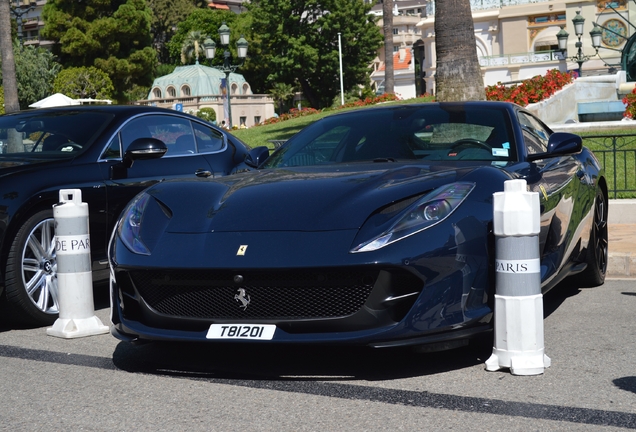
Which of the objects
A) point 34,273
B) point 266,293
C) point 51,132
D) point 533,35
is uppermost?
point 533,35

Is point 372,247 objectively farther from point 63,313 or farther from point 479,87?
A: point 479,87

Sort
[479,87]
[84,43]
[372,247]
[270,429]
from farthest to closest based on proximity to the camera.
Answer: [84,43] → [479,87] → [372,247] → [270,429]

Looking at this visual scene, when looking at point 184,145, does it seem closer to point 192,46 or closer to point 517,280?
point 517,280

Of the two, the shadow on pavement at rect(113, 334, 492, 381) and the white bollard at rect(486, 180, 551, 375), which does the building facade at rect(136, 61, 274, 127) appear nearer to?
the shadow on pavement at rect(113, 334, 492, 381)

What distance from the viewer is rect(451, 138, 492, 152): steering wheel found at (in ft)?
18.5

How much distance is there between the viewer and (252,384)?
14.8ft

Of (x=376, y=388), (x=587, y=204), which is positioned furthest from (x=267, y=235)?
(x=587, y=204)

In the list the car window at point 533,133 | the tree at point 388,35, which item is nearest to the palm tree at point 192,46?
the tree at point 388,35

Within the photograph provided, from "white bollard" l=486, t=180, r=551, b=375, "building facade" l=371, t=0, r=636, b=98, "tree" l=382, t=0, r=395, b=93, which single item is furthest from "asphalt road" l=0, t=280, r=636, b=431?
"building facade" l=371, t=0, r=636, b=98

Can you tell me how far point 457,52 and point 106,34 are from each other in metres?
60.7

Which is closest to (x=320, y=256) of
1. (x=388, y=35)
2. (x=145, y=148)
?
(x=145, y=148)

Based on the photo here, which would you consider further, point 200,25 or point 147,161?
point 200,25

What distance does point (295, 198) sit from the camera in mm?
4734

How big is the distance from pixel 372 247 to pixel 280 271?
0.42m
